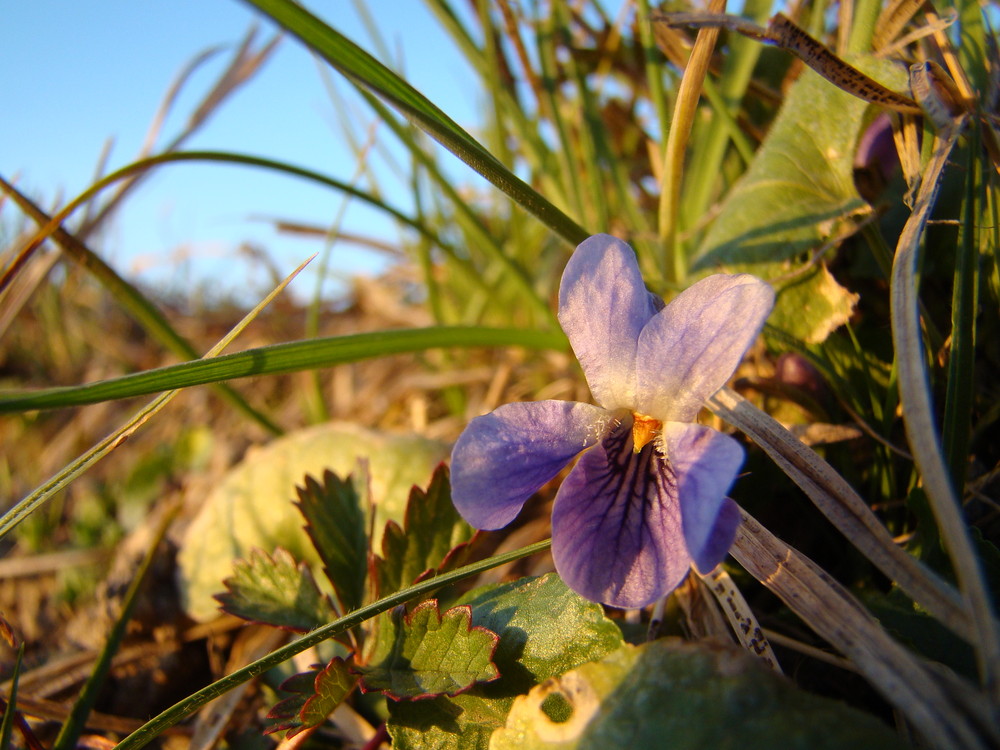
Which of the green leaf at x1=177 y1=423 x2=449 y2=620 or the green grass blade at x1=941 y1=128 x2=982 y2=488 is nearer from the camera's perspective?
the green grass blade at x1=941 y1=128 x2=982 y2=488

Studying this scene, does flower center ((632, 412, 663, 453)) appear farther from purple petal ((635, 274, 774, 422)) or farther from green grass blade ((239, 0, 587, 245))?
green grass blade ((239, 0, 587, 245))

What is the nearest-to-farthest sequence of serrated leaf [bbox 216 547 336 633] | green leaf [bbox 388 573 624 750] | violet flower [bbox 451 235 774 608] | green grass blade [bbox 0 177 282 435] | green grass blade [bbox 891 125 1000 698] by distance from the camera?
green grass blade [bbox 891 125 1000 698] → violet flower [bbox 451 235 774 608] → green leaf [bbox 388 573 624 750] → serrated leaf [bbox 216 547 336 633] → green grass blade [bbox 0 177 282 435]

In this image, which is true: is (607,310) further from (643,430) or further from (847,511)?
(847,511)

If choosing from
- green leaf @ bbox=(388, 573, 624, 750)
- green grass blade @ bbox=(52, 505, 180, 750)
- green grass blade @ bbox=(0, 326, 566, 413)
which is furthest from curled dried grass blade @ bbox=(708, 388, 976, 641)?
green grass blade @ bbox=(52, 505, 180, 750)

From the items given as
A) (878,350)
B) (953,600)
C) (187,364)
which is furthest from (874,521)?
(187,364)

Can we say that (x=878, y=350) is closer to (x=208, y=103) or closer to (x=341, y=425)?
(x=341, y=425)

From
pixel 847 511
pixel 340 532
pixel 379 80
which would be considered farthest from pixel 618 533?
pixel 379 80
